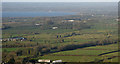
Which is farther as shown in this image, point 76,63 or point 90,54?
point 90,54

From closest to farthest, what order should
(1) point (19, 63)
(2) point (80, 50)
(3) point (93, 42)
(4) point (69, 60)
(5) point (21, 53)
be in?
1. (1) point (19, 63)
2. (4) point (69, 60)
3. (5) point (21, 53)
4. (2) point (80, 50)
5. (3) point (93, 42)

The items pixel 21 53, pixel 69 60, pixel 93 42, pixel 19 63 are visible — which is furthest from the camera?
pixel 93 42

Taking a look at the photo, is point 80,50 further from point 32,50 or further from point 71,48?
point 32,50

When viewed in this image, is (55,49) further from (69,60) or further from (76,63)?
(76,63)

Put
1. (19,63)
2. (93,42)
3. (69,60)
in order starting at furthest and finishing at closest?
(93,42) < (69,60) < (19,63)

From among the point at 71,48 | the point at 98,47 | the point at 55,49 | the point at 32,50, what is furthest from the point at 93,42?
the point at 32,50

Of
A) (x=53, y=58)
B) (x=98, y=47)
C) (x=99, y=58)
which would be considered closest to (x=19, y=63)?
(x=53, y=58)

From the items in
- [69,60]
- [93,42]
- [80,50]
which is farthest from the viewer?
[93,42]

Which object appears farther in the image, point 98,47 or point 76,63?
point 98,47

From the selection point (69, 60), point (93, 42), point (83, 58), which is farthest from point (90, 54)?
point (93, 42)
